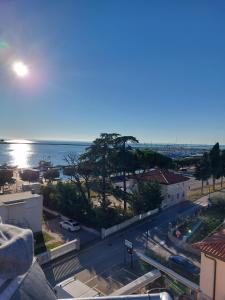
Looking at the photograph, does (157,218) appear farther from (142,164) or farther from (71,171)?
(71,171)

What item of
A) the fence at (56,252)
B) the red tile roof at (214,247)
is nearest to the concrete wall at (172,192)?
the fence at (56,252)

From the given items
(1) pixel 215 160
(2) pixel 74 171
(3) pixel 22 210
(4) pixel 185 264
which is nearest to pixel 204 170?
(1) pixel 215 160

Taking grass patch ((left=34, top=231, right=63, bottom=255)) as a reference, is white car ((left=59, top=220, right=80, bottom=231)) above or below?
above

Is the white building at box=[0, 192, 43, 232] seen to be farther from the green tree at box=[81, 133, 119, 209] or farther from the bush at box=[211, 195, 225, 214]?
the bush at box=[211, 195, 225, 214]

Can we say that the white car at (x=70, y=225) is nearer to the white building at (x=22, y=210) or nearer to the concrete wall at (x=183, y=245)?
the white building at (x=22, y=210)

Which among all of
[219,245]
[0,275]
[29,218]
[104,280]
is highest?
[0,275]

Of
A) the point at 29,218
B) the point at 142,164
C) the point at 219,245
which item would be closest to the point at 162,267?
the point at 219,245

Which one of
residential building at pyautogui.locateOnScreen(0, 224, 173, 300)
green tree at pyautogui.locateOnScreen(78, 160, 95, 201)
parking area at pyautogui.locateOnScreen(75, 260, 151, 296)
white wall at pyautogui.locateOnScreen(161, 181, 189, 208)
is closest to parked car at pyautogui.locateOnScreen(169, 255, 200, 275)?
parking area at pyautogui.locateOnScreen(75, 260, 151, 296)
